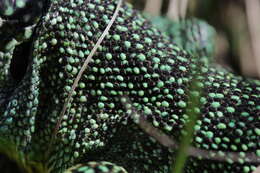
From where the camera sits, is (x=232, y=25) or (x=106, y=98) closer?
(x=106, y=98)

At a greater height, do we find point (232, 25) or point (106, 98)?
point (106, 98)

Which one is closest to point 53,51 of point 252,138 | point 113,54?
point 113,54

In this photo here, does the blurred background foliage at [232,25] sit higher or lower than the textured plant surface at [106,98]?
lower

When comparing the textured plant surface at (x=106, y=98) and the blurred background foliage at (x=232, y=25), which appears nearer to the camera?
the textured plant surface at (x=106, y=98)

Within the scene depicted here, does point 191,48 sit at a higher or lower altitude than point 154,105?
lower

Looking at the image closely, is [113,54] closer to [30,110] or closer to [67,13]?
[67,13]
